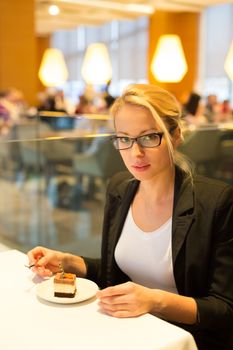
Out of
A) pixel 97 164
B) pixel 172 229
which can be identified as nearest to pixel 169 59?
pixel 97 164

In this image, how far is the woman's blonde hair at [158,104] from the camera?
1432 millimetres

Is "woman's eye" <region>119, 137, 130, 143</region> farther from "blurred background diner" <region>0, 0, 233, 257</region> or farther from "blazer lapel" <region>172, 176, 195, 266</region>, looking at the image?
"blurred background diner" <region>0, 0, 233, 257</region>

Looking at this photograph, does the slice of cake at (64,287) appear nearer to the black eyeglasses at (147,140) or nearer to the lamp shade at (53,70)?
the black eyeglasses at (147,140)

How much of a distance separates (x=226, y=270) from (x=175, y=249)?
0.50 ft

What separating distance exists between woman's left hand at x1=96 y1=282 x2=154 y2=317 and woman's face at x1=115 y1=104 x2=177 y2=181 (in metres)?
0.37

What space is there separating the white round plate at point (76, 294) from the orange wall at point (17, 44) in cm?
745

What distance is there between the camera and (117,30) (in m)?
14.0

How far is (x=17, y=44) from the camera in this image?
27.5ft

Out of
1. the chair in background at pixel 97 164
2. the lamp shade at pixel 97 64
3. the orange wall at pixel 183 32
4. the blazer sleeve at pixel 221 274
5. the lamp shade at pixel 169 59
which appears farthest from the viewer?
the orange wall at pixel 183 32

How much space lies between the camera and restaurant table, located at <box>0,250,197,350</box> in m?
1.04

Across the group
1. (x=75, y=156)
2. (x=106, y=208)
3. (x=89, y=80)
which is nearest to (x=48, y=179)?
(x=75, y=156)

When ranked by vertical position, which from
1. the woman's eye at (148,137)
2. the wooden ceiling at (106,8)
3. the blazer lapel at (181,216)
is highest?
the wooden ceiling at (106,8)

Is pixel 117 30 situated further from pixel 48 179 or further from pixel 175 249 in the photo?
pixel 175 249

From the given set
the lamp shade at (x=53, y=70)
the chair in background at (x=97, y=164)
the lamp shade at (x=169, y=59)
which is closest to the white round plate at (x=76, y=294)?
the chair in background at (x=97, y=164)
